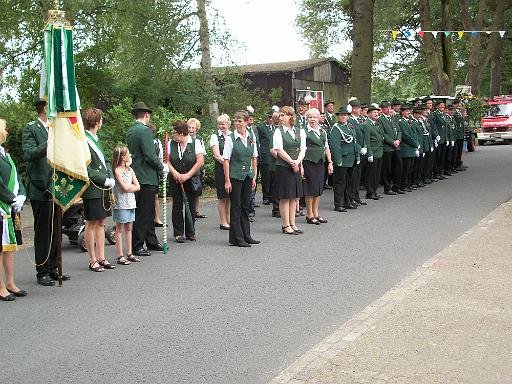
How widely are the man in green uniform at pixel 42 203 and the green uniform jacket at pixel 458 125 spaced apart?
49.0 feet

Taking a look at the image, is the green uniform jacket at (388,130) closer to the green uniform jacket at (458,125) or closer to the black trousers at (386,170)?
the black trousers at (386,170)

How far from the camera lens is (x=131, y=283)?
27.9 feet

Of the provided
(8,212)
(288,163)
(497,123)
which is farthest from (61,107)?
(497,123)

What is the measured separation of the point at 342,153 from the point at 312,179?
200 cm

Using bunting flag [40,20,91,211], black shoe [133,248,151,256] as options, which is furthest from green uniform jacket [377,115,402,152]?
bunting flag [40,20,91,211]

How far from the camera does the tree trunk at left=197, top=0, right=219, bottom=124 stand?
21.6 metres

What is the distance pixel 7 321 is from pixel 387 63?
164ft

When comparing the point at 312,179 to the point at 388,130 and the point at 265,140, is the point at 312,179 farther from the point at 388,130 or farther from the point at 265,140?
the point at 388,130

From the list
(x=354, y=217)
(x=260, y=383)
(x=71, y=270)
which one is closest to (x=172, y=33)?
(x=354, y=217)

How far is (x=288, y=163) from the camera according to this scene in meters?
11.8

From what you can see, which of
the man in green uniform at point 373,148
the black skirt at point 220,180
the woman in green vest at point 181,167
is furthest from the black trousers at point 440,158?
the woman in green vest at point 181,167

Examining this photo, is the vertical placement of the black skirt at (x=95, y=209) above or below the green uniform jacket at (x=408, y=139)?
below

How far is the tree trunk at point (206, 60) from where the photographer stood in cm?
2164

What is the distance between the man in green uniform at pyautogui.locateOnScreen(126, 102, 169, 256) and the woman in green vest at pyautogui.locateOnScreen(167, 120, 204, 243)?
99 cm
